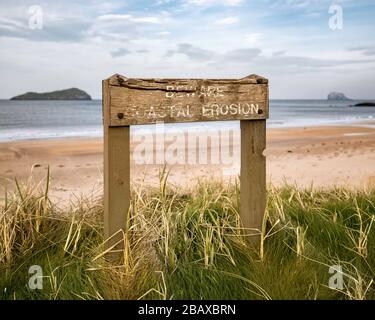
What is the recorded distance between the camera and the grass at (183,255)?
2.78m

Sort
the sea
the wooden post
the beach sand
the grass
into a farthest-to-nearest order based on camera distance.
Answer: the sea
the beach sand
the wooden post
the grass

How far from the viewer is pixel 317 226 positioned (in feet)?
11.8

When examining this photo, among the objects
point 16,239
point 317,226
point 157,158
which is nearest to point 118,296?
point 16,239

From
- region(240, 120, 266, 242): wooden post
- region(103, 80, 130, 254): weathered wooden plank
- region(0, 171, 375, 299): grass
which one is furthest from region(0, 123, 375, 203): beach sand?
region(103, 80, 130, 254): weathered wooden plank

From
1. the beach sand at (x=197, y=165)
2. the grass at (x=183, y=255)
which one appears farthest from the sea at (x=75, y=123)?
the grass at (x=183, y=255)

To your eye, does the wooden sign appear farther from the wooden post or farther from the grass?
the grass

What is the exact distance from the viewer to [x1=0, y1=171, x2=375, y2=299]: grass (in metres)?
2.78

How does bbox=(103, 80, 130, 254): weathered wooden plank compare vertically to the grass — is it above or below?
above

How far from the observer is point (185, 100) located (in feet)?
10.1

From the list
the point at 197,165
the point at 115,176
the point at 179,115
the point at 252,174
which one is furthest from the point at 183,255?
the point at 197,165

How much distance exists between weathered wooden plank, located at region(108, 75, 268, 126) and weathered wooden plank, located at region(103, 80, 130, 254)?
0.06 metres
